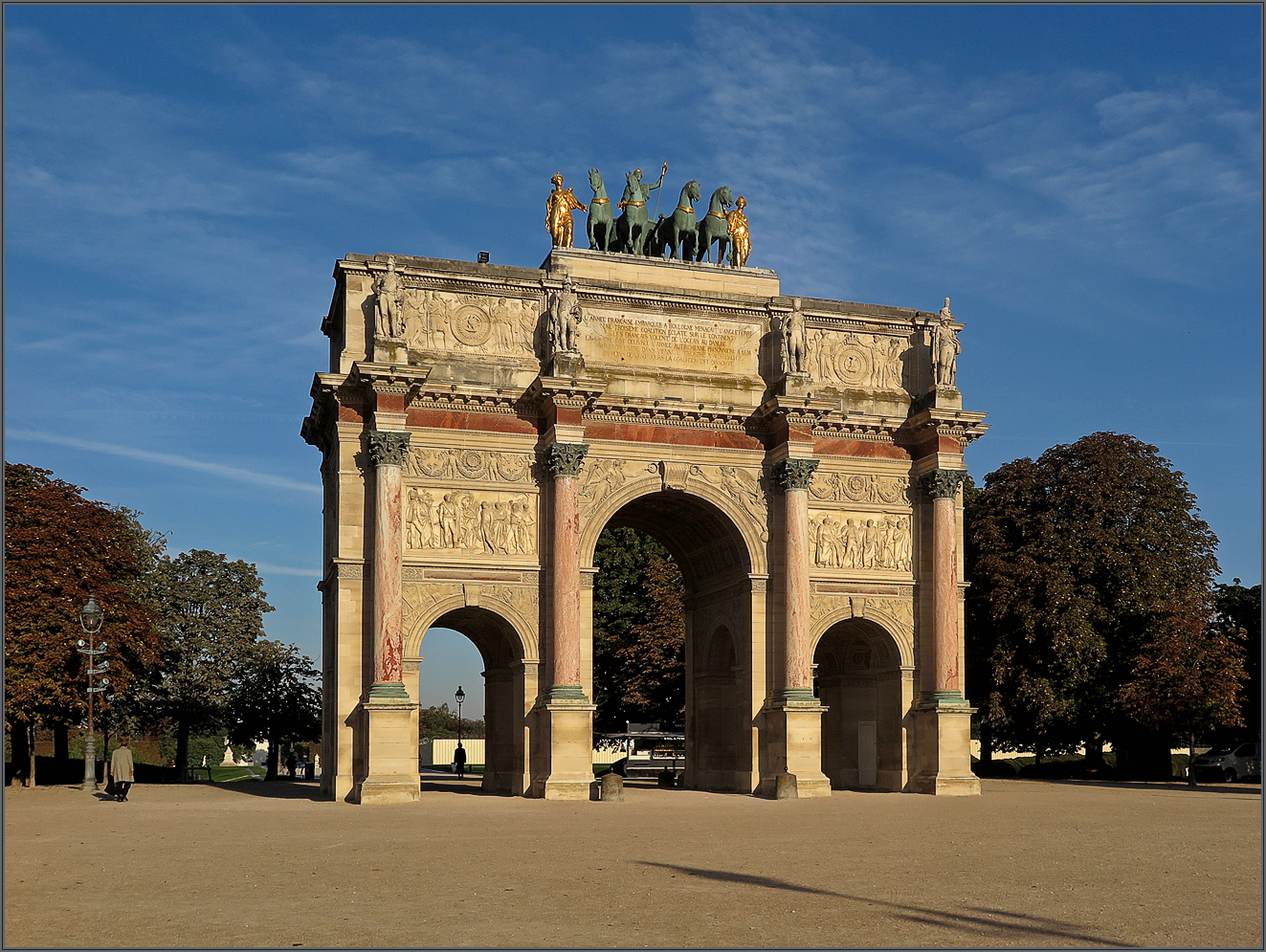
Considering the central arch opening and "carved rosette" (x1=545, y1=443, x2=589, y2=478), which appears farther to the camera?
the central arch opening

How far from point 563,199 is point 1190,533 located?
88.2ft

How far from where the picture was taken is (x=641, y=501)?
143 ft

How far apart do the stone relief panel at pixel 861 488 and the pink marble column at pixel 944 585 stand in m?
0.90

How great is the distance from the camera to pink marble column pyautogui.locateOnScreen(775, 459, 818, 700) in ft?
132

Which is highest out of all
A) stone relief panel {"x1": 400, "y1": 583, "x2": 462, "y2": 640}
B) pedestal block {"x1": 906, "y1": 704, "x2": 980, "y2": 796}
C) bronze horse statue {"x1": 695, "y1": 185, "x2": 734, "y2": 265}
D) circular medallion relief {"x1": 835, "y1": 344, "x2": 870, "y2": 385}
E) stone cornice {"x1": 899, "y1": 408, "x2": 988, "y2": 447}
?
bronze horse statue {"x1": 695, "y1": 185, "x2": 734, "y2": 265}

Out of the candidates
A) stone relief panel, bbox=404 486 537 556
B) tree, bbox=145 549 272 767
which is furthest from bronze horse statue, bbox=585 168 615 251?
tree, bbox=145 549 272 767

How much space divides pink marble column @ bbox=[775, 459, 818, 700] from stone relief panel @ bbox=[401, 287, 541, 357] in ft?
27.2

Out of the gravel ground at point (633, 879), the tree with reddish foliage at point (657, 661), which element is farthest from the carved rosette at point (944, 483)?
the tree with reddish foliage at point (657, 661)

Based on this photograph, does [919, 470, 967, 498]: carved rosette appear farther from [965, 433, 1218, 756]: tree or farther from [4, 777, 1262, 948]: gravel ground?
[4, 777, 1262, 948]: gravel ground

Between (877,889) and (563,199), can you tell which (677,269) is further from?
(877,889)

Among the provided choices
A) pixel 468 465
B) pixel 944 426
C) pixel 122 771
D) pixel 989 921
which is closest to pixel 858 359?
pixel 944 426

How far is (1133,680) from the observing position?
48844 millimetres

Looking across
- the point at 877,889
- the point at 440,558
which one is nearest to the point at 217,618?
the point at 440,558

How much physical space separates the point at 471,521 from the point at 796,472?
370 inches
